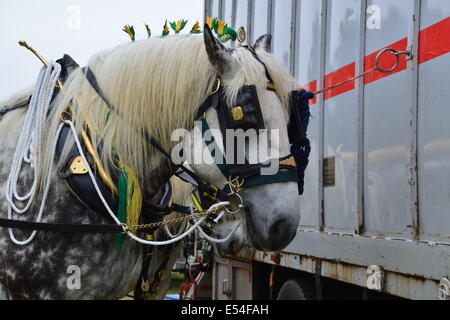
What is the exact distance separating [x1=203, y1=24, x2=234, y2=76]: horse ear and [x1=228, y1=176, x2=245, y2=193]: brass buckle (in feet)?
1.66

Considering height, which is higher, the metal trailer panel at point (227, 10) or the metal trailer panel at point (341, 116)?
the metal trailer panel at point (227, 10)

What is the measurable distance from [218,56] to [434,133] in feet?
3.97

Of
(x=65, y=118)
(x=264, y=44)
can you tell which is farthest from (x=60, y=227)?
(x=264, y=44)

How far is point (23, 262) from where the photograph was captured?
9.12 feet

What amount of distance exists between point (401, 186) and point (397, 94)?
536mm

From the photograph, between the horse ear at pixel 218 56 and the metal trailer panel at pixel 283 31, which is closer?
the horse ear at pixel 218 56

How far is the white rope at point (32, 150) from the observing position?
111 inches

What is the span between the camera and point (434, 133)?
3057mm

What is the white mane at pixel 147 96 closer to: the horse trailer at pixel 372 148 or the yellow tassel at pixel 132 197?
the yellow tassel at pixel 132 197

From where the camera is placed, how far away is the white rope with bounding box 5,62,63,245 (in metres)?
2.81

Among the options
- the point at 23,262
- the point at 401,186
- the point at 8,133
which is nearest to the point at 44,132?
the point at 8,133

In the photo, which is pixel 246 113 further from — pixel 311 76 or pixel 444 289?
pixel 311 76

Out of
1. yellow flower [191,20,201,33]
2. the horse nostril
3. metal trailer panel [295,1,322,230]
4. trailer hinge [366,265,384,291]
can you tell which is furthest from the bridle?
metal trailer panel [295,1,322,230]

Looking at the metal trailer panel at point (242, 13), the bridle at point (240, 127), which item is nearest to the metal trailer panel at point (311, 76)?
the metal trailer panel at point (242, 13)
